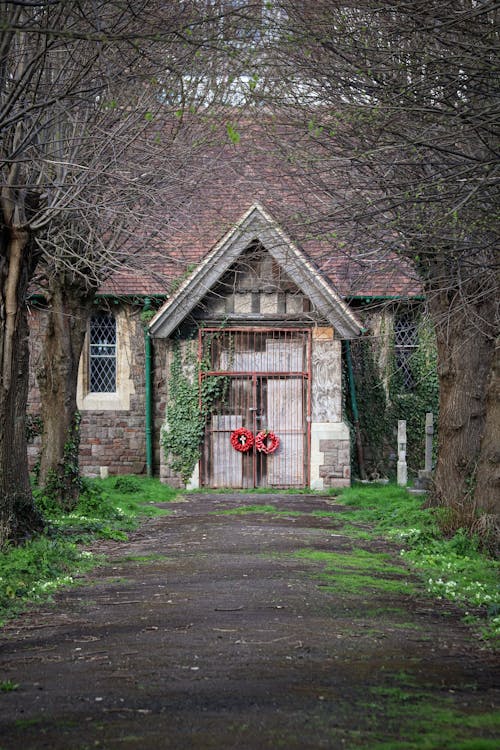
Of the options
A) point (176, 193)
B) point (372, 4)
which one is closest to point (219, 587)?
point (372, 4)

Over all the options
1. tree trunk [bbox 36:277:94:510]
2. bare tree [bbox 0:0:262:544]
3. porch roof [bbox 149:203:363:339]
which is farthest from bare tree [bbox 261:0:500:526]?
tree trunk [bbox 36:277:94:510]

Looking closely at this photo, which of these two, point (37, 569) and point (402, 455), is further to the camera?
point (402, 455)

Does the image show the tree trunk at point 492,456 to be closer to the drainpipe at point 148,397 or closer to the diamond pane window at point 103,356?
the drainpipe at point 148,397

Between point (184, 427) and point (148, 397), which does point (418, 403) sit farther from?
point (148, 397)

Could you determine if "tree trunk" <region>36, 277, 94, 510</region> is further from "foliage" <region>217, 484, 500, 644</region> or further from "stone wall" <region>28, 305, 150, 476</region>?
"stone wall" <region>28, 305, 150, 476</region>

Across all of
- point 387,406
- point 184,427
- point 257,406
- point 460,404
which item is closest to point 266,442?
point 257,406

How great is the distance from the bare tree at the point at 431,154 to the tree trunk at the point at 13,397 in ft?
11.9

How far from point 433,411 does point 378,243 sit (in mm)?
11315

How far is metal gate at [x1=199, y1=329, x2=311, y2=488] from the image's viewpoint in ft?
66.6

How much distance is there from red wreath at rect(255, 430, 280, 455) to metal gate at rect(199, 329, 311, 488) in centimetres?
10

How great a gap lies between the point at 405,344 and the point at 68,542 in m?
12.4

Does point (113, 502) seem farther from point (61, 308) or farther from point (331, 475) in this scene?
point (331, 475)

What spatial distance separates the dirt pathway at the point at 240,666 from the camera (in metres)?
4.95

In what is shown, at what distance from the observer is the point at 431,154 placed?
10.8m
